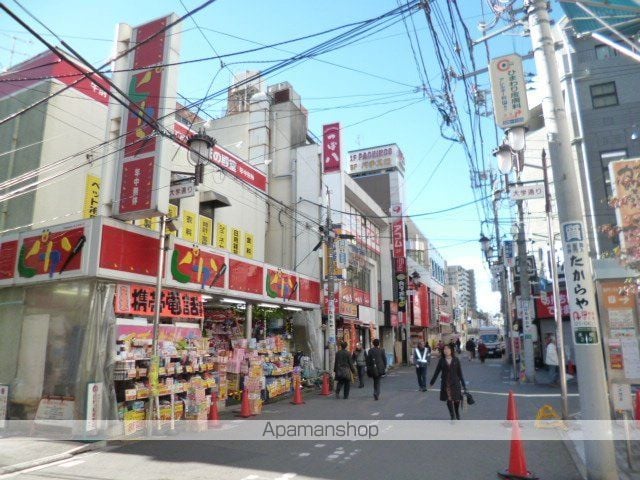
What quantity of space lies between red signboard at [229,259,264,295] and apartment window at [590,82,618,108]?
1392 cm

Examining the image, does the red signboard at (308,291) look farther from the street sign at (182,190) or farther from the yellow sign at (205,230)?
the street sign at (182,190)

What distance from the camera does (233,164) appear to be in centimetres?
1862

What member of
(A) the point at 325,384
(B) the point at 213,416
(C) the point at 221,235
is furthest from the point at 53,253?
(A) the point at 325,384

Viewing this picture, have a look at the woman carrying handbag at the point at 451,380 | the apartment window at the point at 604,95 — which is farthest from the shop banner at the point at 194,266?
the apartment window at the point at 604,95

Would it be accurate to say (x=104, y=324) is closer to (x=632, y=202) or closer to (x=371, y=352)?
(x=371, y=352)

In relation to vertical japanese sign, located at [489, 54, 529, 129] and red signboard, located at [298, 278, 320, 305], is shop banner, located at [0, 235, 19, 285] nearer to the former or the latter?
red signboard, located at [298, 278, 320, 305]

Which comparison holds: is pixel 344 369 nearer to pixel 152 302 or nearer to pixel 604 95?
pixel 152 302

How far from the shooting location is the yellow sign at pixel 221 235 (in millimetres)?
17359

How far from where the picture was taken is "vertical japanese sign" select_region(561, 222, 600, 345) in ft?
20.5

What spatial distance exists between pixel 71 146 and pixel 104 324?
18.5 ft

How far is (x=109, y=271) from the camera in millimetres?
10117

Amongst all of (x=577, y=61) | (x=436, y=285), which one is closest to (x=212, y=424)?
(x=577, y=61)
